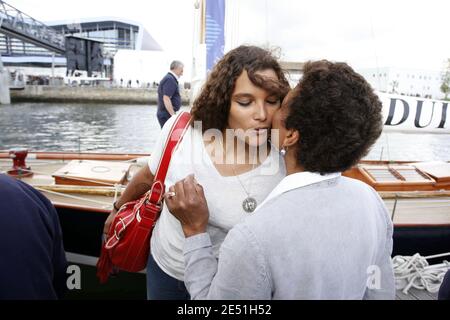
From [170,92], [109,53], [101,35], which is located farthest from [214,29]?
[101,35]

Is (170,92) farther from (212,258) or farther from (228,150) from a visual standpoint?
(212,258)

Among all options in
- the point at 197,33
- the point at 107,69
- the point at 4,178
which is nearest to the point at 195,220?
the point at 4,178

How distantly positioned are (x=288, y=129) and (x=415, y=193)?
300 centimetres

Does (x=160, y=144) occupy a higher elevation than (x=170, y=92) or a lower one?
lower

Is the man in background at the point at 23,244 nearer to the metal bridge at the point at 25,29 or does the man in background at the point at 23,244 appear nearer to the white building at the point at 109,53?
the metal bridge at the point at 25,29

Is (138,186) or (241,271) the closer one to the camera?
(241,271)

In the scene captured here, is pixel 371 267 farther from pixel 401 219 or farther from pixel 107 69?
pixel 107 69

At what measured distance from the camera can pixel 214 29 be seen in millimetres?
4660

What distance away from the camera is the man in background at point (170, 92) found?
5.60m

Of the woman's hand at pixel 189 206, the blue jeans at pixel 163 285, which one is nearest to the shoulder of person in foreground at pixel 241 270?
the woman's hand at pixel 189 206

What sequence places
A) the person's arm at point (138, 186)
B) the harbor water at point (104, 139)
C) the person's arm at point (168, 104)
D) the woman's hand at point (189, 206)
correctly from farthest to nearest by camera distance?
the harbor water at point (104, 139) < the person's arm at point (168, 104) < the person's arm at point (138, 186) < the woman's hand at point (189, 206)

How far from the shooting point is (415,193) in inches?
133

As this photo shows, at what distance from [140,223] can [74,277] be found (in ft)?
5.74

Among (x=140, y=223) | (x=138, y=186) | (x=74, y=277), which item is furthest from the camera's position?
(x=74, y=277)
